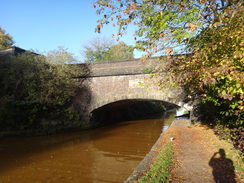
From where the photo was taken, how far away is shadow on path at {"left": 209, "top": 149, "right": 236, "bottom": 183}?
136 inches

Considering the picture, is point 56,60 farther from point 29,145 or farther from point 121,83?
point 29,145

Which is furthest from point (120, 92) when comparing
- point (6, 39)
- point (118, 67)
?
point (6, 39)

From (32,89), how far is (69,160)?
22.3 feet

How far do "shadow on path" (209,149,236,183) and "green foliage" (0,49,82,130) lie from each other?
A: 10.1m

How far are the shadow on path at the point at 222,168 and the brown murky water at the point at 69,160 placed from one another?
91.8 inches

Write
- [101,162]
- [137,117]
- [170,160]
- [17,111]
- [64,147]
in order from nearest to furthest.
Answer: [170,160] → [101,162] → [64,147] → [17,111] → [137,117]

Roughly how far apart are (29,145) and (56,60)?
6985 millimetres

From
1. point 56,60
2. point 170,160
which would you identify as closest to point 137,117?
point 56,60

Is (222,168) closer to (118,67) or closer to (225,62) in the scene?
(225,62)

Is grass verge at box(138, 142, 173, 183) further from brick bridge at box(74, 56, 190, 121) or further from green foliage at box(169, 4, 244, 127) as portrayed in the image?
brick bridge at box(74, 56, 190, 121)

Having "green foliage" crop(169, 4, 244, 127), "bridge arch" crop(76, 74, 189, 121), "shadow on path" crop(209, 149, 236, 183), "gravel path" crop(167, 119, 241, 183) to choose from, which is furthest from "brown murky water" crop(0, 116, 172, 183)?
"bridge arch" crop(76, 74, 189, 121)

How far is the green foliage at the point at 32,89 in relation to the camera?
10.8 m

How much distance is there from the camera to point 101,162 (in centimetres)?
627

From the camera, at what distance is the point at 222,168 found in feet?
13.0
